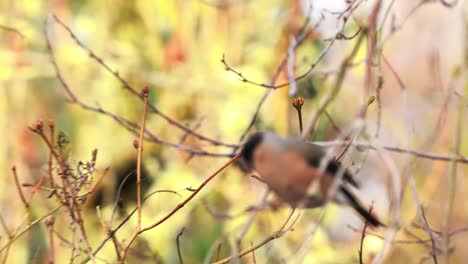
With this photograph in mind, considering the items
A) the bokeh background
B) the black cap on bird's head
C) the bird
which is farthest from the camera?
the bokeh background

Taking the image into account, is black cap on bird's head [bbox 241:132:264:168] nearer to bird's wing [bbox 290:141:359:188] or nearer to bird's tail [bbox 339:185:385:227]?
bird's wing [bbox 290:141:359:188]

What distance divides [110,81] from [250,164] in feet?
9.29

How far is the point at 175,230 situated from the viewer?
360 cm

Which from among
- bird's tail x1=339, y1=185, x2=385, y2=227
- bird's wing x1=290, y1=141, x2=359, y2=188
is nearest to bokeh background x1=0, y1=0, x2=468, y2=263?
bird's tail x1=339, y1=185, x2=385, y2=227

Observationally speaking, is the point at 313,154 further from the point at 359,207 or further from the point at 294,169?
the point at 359,207

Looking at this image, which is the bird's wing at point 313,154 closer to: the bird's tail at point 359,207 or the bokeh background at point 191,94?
the bird's tail at point 359,207

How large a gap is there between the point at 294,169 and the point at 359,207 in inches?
8.9

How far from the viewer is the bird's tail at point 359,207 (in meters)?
1.37

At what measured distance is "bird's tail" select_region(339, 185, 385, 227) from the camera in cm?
137

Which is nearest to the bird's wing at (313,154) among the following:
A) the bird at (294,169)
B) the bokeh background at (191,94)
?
the bird at (294,169)

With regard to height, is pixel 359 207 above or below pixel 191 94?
above

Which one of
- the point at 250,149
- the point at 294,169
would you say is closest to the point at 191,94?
the point at 250,149

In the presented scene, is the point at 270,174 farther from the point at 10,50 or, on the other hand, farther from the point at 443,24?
the point at 10,50

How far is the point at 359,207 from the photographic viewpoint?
4.64 ft
